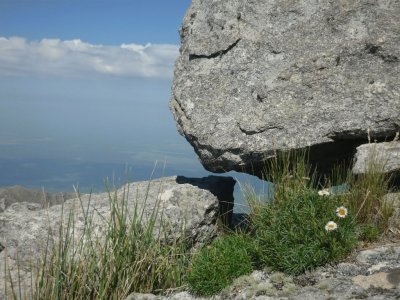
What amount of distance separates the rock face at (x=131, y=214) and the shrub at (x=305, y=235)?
169 centimetres

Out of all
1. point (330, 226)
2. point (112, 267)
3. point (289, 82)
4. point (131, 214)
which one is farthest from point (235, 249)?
point (289, 82)

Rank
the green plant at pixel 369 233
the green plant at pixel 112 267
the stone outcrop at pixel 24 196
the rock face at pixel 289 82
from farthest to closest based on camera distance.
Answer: the stone outcrop at pixel 24 196 → the rock face at pixel 289 82 → the green plant at pixel 369 233 → the green plant at pixel 112 267

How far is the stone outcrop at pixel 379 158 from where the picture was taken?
7551 mm

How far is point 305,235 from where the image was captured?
6.40 meters

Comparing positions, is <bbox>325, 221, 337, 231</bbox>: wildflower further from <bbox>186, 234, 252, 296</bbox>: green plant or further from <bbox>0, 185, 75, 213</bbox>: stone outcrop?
<bbox>0, 185, 75, 213</bbox>: stone outcrop

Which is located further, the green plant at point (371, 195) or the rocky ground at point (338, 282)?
the green plant at point (371, 195)

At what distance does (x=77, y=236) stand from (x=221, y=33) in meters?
3.96

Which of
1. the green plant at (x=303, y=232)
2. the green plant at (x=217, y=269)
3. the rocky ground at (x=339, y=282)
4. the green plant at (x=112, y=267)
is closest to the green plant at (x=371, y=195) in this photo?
the green plant at (x=303, y=232)

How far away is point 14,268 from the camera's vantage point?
8117mm

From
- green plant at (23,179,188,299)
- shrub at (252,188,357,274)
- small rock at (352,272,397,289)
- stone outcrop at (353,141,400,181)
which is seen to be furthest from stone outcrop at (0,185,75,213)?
small rock at (352,272,397,289)

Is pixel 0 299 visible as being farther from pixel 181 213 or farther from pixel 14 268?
pixel 181 213

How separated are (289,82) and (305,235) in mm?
2971

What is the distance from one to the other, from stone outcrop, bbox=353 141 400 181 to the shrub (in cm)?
92

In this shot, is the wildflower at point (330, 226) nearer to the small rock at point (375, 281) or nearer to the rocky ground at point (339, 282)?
the rocky ground at point (339, 282)
